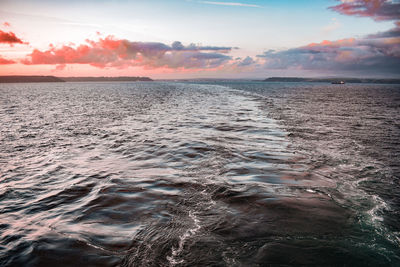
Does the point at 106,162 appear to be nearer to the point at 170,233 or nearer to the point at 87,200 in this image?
the point at 87,200

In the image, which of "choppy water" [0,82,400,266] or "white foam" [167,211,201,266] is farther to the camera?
"choppy water" [0,82,400,266]

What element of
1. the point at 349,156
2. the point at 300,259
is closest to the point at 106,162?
the point at 300,259

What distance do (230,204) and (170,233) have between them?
7.33ft

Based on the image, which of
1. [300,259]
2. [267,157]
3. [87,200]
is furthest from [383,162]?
[87,200]

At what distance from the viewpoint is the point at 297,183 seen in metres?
9.12

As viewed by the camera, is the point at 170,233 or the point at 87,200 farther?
the point at 87,200

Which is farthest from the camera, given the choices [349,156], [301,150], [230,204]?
[301,150]

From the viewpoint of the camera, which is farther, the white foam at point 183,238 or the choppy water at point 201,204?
the choppy water at point 201,204

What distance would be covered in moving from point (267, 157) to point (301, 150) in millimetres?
2657

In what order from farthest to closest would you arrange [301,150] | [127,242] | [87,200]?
[301,150], [87,200], [127,242]

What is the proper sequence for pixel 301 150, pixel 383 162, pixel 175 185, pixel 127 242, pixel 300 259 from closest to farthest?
pixel 300 259, pixel 127 242, pixel 175 185, pixel 383 162, pixel 301 150

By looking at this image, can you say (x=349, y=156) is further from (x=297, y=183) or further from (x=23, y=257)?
(x=23, y=257)

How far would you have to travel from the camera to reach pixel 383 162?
1191cm

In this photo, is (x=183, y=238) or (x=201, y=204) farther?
(x=201, y=204)
